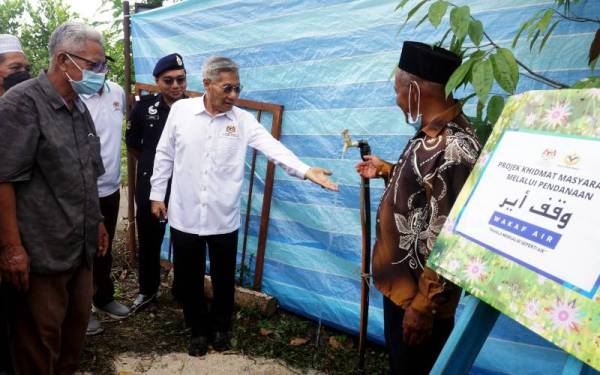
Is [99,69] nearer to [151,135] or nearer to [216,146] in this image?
[216,146]

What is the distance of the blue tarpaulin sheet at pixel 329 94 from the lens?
241 cm

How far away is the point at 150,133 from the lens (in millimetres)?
3398

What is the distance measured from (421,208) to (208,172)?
1.46m

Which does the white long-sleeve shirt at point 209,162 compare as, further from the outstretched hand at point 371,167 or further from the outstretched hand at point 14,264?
the outstretched hand at point 14,264

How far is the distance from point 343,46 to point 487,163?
1.82m

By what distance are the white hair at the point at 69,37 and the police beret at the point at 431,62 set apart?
4.73ft

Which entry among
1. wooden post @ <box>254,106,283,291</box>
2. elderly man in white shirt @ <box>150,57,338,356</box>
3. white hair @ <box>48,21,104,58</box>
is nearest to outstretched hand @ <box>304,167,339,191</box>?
elderly man in white shirt @ <box>150,57,338,356</box>

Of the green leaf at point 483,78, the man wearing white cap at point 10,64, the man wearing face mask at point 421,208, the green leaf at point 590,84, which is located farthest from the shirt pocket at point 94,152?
the green leaf at point 590,84

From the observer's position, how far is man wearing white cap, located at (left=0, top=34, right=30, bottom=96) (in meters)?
2.78

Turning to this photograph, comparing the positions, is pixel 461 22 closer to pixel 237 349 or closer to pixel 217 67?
pixel 217 67

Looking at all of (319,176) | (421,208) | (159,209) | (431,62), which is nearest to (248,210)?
(159,209)

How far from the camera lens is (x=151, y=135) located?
339cm

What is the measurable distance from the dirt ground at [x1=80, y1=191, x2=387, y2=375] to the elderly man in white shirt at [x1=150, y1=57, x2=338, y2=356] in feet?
0.64

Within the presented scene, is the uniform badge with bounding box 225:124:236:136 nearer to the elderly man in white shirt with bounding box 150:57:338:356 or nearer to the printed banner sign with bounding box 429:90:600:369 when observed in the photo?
the elderly man in white shirt with bounding box 150:57:338:356
